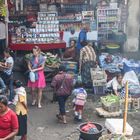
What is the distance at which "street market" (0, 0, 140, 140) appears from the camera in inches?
465

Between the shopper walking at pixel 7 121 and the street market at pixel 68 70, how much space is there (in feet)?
0.06

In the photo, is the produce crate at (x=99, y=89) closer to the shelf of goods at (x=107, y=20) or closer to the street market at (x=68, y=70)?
the street market at (x=68, y=70)

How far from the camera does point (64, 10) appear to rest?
65.7 ft

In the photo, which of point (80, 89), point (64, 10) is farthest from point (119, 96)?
point (64, 10)

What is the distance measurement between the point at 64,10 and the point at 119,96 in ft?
20.6

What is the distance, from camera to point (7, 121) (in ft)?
30.1

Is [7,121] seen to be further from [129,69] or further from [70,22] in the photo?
[70,22]

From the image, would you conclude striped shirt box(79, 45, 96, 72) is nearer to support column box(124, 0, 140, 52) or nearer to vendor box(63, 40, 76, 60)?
vendor box(63, 40, 76, 60)

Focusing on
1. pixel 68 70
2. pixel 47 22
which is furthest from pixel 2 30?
pixel 68 70

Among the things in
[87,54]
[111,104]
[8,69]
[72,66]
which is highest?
[87,54]

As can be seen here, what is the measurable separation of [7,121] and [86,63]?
24.7 feet

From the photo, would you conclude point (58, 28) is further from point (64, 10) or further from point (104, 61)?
point (104, 61)

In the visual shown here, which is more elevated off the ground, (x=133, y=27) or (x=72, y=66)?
(x=133, y=27)

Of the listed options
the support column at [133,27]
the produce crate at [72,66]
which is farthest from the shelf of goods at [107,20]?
the produce crate at [72,66]
